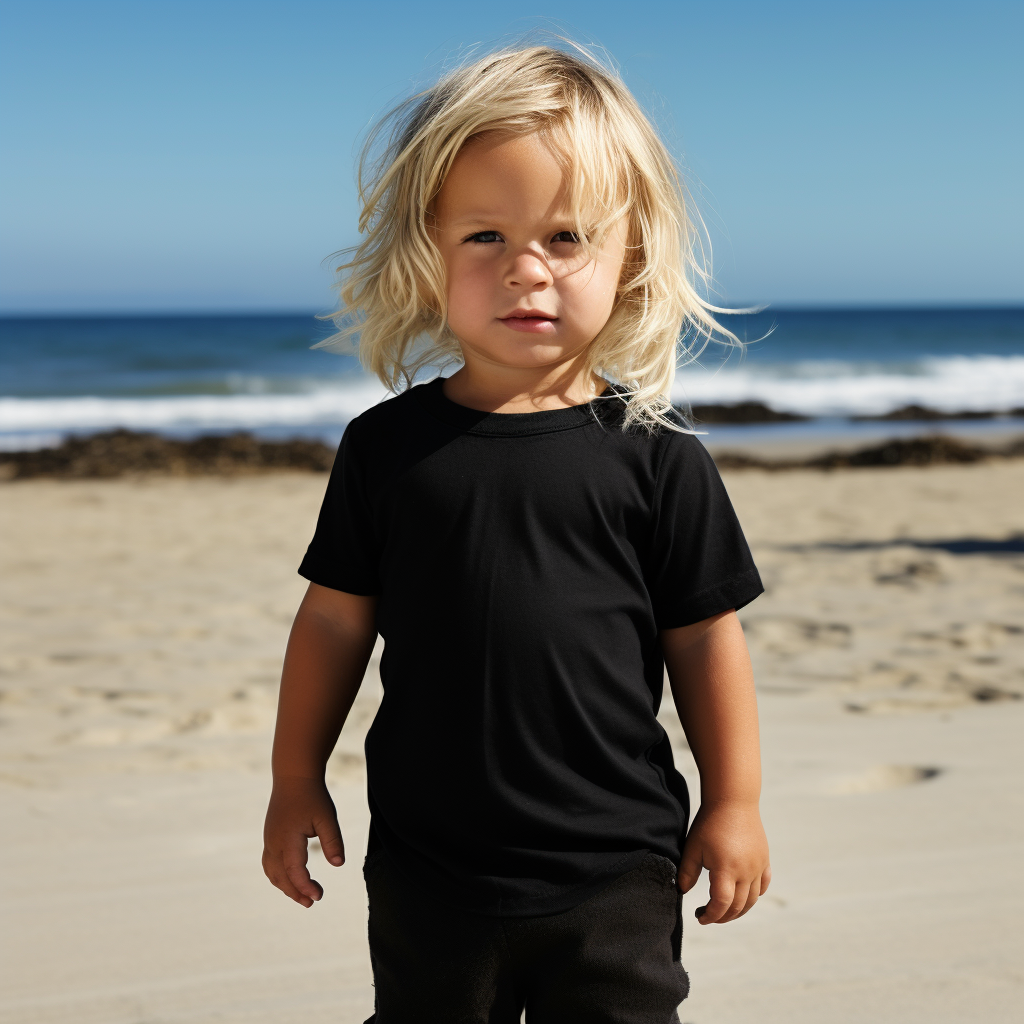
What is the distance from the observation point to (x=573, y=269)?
1396 millimetres

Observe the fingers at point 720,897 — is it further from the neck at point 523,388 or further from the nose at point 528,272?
the nose at point 528,272

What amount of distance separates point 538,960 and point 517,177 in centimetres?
99

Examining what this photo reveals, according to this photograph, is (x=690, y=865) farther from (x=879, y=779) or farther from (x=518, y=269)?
(x=879, y=779)

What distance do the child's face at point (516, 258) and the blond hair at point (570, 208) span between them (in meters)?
0.02

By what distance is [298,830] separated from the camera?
1.51m

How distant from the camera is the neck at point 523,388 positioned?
4.76 feet

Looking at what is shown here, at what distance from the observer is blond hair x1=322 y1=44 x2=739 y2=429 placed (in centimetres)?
138

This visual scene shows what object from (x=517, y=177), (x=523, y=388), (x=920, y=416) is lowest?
(x=920, y=416)

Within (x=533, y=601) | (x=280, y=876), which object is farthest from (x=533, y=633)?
(x=280, y=876)

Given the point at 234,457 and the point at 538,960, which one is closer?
the point at 538,960

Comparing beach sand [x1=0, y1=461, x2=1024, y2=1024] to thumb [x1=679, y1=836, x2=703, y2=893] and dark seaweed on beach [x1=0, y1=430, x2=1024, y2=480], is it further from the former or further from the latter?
dark seaweed on beach [x1=0, y1=430, x2=1024, y2=480]

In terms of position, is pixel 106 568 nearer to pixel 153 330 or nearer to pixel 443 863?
pixel 443 863

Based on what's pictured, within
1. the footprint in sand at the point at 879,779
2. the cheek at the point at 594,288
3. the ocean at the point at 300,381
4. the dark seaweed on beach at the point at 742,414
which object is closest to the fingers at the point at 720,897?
the cheek at the point at 594,288

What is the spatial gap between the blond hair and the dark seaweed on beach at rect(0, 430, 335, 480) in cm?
947
